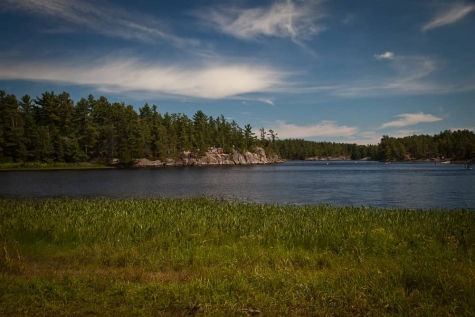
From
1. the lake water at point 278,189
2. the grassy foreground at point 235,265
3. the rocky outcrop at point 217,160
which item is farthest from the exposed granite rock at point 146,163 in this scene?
the grassy foreground at point 235,265

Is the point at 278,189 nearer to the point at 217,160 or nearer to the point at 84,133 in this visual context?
the point at 84,133

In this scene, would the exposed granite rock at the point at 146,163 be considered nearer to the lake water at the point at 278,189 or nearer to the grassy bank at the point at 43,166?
the grassy bank at the point at 43,166

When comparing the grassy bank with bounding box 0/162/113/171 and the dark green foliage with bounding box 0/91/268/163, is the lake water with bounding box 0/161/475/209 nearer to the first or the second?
the grassy bank with bounding box 0/162/113/171

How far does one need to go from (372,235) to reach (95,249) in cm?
1188

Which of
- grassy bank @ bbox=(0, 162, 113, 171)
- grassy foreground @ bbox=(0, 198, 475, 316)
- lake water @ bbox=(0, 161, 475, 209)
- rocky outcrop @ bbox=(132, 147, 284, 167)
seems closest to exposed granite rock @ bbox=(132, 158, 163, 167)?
rocky outcrop @ bbox=(132, 147, 284, 167)

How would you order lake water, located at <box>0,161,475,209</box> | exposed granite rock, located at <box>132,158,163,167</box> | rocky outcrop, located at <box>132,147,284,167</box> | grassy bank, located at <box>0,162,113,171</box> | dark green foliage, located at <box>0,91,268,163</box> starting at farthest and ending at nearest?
1. rocky outcrop, located at <box>132,147,284,167</box>
2. exposed granite rock, located at <box>132,158,163,167</box>
3. dark green foliage, located at <box>0,91,268,163</box>
4. grassy bank, located at <box>0,162,113,171</box>
5. lake water, located at <box>0,161,475,209</box>

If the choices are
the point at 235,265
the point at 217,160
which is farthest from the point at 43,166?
the point at 235,265

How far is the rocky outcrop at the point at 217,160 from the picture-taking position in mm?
131250

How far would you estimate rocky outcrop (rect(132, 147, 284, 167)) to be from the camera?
13125cm

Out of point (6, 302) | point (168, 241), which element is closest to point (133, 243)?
point (168, 241)

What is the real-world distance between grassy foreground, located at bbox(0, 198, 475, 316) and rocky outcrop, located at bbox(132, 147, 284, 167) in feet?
371

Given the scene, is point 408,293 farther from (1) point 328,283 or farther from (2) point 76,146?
(2) point 76,146

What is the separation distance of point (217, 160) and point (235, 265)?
147741 millimetres

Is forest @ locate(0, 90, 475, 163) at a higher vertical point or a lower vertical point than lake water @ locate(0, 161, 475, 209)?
higher
